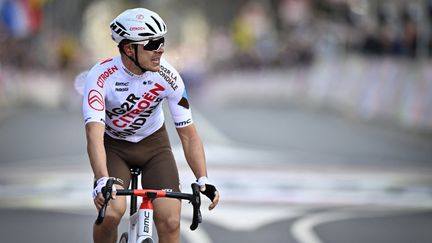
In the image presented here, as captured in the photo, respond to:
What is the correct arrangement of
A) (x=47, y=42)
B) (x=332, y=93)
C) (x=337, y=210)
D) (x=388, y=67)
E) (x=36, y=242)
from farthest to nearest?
(x=47, y=42) < (x=332, y=93) < (x=388, y=67) < (x=337, y=210) < (x=36, y=242)

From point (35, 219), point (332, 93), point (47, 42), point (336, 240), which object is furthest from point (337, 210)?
point (47, 42)

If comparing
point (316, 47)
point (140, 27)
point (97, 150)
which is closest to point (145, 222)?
point (97, 150)

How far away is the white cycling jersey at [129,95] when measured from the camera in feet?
23.6

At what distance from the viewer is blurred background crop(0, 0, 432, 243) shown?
12.2 m

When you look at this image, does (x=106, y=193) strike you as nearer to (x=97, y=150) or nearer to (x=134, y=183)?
(x=97, y=150)

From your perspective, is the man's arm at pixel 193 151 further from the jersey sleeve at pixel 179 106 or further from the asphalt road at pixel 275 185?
the asphalt road at pixel 275 185

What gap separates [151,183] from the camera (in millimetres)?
7387

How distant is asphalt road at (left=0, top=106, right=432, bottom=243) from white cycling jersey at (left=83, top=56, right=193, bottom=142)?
333 cm

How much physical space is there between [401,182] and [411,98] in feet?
29.8

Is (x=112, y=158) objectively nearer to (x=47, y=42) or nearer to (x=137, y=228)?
(x=137, y=228)

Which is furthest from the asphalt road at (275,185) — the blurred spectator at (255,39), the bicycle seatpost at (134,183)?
the blurred spectator at (255,39)

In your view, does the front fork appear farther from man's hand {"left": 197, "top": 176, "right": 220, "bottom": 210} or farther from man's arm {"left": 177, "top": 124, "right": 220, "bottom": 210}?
man's arm {"left": 177, "top": 124, "right": 220, "bottom": 210}

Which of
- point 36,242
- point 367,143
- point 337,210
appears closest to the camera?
point 36,242

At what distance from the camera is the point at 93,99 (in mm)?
7133
